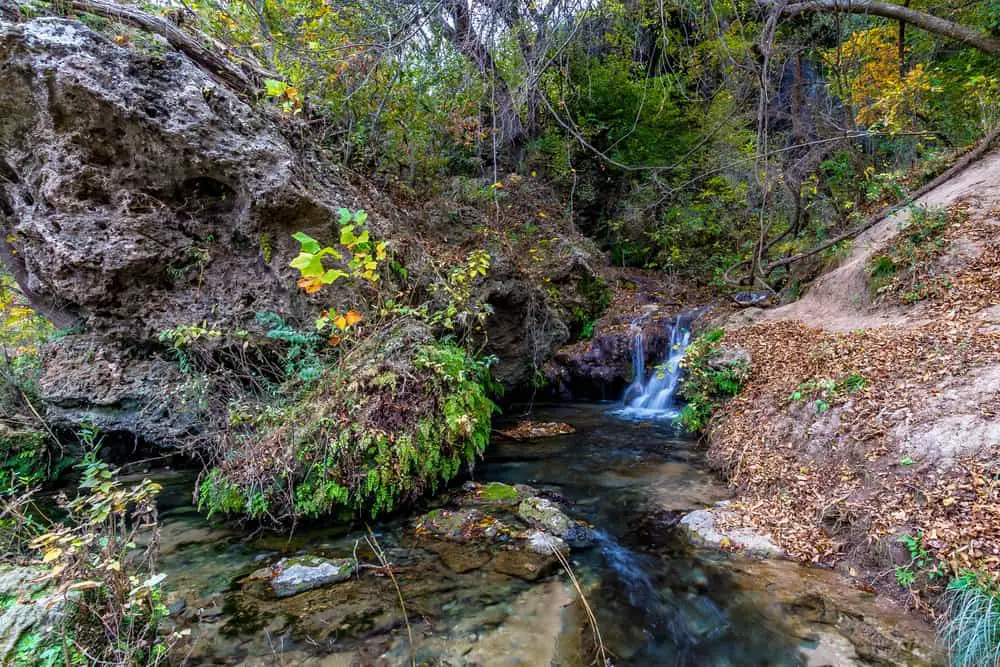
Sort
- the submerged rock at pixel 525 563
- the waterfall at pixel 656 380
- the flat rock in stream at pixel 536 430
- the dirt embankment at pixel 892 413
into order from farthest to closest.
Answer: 1. the waterfall at pixel 656 380
2. the flat rock in stream at pixel 536 430
3. the submerged rock at pixel 525 563
4. the dirt embankment at pixel 892 413

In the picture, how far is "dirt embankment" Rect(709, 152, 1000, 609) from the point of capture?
311cm

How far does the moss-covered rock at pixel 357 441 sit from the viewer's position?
13.9 feet

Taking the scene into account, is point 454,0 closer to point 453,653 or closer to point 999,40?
point 453,653

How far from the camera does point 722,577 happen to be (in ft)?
11.3

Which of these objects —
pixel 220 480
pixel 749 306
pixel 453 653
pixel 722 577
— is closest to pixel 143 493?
pixel 453 653

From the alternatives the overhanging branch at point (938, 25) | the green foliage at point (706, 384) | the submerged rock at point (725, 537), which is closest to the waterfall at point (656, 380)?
the green foliage at point (706, 384)

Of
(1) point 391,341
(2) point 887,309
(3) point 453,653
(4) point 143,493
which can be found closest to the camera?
(4) point 143,493

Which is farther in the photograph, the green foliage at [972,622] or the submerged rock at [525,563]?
the submerged rock at [525,563]

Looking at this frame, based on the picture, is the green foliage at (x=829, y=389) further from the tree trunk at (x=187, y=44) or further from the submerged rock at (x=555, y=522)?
the tree trunk at (x=187, y=44)

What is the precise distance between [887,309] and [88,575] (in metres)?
8.54

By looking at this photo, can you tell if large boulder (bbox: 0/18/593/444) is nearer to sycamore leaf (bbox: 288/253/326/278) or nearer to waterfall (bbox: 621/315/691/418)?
sycamore leaf (bbox: 288/253/326/278)

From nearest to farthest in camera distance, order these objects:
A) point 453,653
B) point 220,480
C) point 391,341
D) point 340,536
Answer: point 453,653
point 340,536
point 220,480
point 391,341

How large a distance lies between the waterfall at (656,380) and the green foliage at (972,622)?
5.19 meters

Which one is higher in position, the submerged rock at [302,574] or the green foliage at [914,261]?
the green foliage at [914,261]
